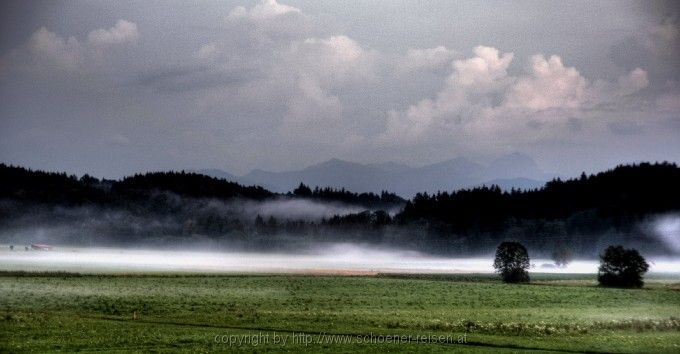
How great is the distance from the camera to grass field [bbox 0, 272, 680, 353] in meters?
43.0

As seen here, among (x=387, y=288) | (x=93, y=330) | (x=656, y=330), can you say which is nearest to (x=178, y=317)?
(x=93, y=330)

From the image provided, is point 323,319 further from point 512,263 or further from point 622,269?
point 512,263

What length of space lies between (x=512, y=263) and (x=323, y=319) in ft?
268

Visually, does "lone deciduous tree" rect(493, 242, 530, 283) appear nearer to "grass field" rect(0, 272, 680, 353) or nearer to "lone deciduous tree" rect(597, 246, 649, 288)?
"lone deciduous tree" rect(597, 246, 649, 288)

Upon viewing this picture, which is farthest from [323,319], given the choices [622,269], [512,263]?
[512,263]

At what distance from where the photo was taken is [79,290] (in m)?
87.9

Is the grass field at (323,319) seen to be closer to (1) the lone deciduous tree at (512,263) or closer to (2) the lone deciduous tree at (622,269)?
(2) the lone deciduous tree at (622,269)

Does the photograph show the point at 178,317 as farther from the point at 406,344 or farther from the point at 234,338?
the point at 406,344

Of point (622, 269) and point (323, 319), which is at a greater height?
point (622, 269)

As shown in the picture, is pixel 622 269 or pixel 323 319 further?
pixel 622 269

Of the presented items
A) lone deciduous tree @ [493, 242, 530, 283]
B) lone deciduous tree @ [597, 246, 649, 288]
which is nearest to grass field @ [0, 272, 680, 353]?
lone deciduous tree @ [597, 246, 649, 288]

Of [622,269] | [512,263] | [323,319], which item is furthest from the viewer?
[512,263]

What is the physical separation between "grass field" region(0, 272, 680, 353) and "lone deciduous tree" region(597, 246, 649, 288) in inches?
785

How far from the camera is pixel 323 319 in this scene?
57125 mm
